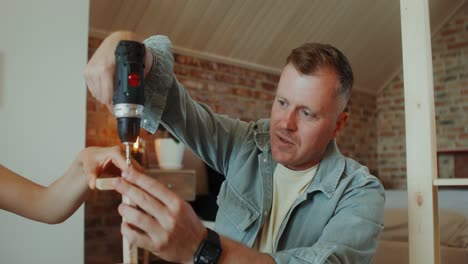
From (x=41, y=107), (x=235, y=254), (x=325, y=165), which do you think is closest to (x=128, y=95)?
(x=235, y=254)

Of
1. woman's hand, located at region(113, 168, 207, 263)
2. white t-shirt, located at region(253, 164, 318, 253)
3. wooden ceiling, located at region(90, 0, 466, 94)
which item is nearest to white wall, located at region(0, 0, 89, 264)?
wooden ceiling, located at region(90, 0, 466, 94)

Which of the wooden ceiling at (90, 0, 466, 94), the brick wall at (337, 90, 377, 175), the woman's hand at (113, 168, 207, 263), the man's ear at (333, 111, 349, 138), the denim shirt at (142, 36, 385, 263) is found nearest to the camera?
the woman's hand at (113, 168, 207, 263)

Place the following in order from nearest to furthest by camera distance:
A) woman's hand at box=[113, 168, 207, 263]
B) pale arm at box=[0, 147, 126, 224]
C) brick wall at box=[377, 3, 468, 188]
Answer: woman's hand at box=[113, 168, 207, 263] → pale arm at box=[0, 147, 126, 224] → brick wall at box=[377, 3, 468, 188]

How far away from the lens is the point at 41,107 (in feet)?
7.62

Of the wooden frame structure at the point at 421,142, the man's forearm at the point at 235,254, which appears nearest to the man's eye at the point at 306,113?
the wooden frame structure at the point at 421,142

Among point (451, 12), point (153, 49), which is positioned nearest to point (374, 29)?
point (451, 12)

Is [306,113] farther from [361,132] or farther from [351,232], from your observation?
[361,132]

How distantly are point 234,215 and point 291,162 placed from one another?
0.22 m

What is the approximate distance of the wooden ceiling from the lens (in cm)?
347

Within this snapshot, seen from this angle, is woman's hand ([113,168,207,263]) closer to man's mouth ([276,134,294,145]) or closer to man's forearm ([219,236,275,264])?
man's forearm ([219,236,275,264])

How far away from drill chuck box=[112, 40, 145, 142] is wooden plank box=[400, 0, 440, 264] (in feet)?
2.62

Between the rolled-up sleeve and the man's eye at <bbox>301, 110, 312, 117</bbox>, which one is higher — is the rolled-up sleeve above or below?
below

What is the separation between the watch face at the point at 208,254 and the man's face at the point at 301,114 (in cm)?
53

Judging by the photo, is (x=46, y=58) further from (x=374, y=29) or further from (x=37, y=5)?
(x=374, y=29)
